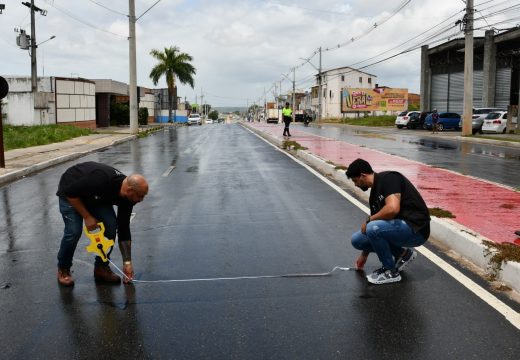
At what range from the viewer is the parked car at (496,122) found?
3553 cm

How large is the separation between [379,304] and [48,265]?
3597 millimetres

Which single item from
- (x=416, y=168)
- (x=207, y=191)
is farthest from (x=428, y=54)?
(x=207, y=191)

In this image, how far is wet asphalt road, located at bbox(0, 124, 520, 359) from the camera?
4.16 metres

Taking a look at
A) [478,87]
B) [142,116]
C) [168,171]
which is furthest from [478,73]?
[168,171]

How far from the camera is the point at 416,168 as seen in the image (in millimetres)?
15523

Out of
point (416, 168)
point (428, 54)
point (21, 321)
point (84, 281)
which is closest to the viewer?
point (21, 321)

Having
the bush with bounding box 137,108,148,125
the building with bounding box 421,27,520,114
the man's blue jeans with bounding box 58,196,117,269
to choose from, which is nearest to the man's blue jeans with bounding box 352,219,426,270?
the man's blue jeans with bounding box 58,196,117,269

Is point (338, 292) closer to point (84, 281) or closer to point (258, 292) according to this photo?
point (258, 292)

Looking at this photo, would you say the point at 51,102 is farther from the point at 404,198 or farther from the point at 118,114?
the point at 404,198

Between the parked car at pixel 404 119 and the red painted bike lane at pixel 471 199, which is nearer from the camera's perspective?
the red painted bike lane at pixel 471 199

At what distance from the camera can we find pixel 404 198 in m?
5.60

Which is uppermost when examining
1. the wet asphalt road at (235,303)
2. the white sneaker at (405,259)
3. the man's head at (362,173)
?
the man's head at (362,173)

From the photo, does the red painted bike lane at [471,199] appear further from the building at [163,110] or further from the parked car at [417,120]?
the building at [163,110]

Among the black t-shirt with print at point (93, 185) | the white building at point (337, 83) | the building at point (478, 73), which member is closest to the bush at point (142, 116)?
the building at point (478, 73)
